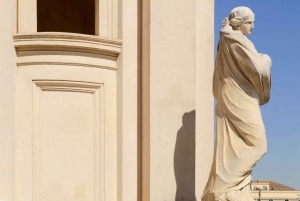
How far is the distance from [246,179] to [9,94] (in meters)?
3.64

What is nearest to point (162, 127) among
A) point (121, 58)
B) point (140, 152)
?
point (140, 152)

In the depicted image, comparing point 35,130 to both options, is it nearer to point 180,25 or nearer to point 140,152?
point 140,152

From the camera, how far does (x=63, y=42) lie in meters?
10.9

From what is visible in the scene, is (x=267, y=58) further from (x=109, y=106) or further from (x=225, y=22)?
(x=109, y=106)

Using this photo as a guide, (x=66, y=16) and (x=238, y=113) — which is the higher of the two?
(x=66, y=16)

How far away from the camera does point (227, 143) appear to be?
934 centimetres

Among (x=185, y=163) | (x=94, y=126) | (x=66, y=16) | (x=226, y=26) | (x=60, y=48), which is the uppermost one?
(x=66, y=16)

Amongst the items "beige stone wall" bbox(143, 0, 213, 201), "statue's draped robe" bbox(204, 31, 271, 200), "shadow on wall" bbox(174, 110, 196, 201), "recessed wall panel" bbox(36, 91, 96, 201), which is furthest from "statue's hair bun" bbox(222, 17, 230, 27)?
"recessed wall panel" bbox(36, 91, 96, 201)

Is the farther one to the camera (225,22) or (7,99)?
(7,99)

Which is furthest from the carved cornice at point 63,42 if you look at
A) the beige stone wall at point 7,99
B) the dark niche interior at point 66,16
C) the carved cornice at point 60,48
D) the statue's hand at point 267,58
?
the dark niche interior at point 66,16

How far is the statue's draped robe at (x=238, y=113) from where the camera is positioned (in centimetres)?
916

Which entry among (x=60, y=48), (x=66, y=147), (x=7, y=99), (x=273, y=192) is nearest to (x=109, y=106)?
(x=66, y=147)

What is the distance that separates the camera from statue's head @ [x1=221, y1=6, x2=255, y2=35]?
376 inches

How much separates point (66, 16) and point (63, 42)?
4.82 m
